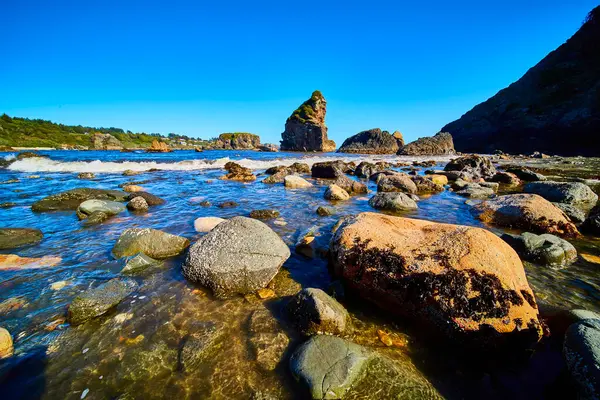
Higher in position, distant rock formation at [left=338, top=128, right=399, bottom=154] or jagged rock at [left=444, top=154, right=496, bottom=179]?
distant rock formation at [left=338, top=128, right=399, bottom=154]

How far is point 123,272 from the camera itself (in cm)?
423

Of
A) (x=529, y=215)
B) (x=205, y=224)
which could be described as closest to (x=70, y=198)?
(x=205, y=224)

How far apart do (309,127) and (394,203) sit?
301ft

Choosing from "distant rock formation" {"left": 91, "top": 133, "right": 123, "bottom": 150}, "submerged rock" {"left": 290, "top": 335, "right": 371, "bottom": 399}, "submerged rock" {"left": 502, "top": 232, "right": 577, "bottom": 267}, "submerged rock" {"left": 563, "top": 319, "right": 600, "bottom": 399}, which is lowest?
"submerged rock" {"left": 290, "top": 335, "right": 371, "bottom": 399}

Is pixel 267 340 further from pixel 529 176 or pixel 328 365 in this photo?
pixel 529 176

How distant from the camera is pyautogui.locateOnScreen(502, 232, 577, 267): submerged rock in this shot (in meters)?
4.63

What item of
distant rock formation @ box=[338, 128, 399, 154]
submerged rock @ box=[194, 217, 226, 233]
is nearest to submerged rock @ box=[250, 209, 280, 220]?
submerged rock @ box=[194, 217, 226, 233]

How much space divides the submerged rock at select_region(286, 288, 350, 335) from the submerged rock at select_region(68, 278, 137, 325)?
2.56 m

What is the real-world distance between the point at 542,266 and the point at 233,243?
5.67m

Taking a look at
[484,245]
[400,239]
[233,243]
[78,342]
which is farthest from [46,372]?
[484,245]

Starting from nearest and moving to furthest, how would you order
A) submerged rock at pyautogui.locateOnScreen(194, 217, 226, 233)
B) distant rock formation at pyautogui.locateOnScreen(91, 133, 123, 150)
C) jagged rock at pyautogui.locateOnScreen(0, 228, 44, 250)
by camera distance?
jagged rock at pyautogui.locateOnScreen(0, 228, 44, 250)
submerged rock at pyautogui.locateOnScreen(194, 217, 226, 233)
distant rock formation at pyautogui.locateOnScreen(91, 133, 123, 150)

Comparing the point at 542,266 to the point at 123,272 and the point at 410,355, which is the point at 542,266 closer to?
the point at 410,355

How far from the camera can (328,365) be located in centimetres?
242

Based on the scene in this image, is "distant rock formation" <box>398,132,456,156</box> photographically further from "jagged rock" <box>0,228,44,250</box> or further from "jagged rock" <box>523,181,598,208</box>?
"jagged rock" <box>0,228,44,250</box>
